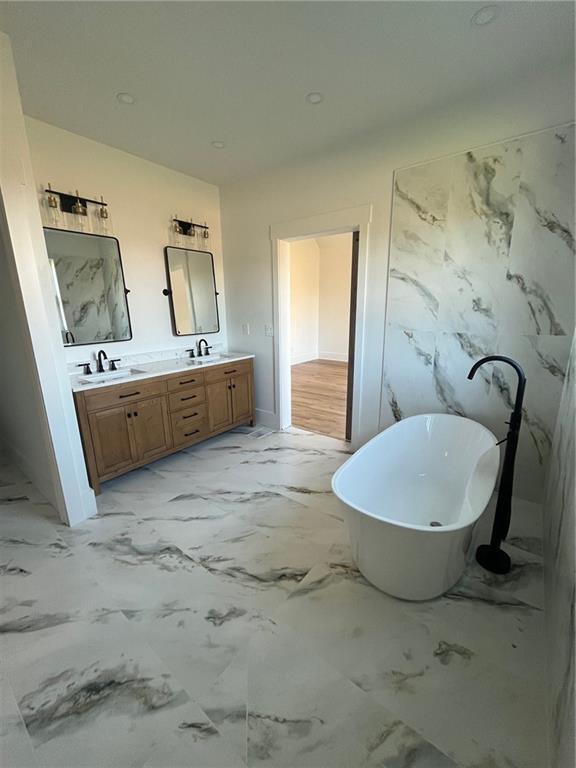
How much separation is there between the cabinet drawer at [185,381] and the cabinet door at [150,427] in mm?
141

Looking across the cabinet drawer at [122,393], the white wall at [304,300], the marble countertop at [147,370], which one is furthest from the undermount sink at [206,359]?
the white wall at [304,300]

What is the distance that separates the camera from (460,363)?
244 centimetres

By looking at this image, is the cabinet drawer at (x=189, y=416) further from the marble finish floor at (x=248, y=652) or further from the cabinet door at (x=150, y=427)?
the marble finish floor at (x=248, y=652)

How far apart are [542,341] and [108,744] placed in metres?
2.94

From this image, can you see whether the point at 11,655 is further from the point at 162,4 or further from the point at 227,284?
the point at 227,284

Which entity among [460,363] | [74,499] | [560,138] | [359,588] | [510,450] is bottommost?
[359,588]

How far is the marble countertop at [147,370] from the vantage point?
239 cm

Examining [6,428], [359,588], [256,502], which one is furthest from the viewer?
[6,428]

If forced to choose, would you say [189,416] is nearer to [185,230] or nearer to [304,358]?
[185,230]

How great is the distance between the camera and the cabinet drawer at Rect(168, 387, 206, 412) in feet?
9.44

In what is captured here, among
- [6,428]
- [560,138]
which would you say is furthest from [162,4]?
[6,428]

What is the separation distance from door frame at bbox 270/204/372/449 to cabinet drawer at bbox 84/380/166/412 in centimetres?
135

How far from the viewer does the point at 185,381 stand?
2932 mm

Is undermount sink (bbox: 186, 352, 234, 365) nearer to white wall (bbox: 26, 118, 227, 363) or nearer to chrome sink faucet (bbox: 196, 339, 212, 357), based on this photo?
chrome sink faucet (bbox: 196, 339, 212, 357)
